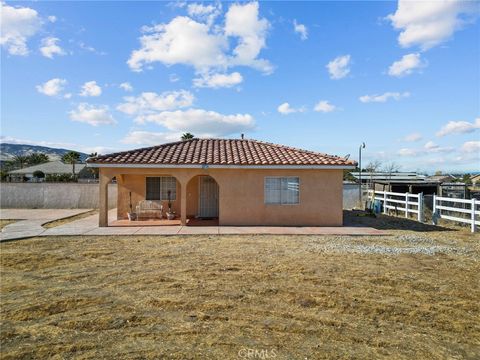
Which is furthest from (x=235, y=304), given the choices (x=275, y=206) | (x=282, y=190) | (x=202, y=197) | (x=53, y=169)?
(x=53, y=169)

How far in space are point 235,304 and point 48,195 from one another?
21.9 metres

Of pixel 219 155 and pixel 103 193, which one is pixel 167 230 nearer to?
pixel 103 193

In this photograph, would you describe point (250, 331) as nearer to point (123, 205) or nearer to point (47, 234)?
point (47, 234)

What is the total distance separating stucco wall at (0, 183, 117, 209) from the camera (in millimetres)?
23641

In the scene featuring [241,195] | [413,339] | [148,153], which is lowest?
[413,339]

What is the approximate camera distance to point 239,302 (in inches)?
236

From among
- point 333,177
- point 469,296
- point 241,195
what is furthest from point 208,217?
point 469,296

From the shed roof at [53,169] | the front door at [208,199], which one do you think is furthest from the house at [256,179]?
the shed roof at [53,169]

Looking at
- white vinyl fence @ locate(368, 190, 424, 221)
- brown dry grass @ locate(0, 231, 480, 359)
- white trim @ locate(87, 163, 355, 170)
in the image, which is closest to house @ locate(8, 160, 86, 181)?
white trim @ locate(87, 163, 355, 170)

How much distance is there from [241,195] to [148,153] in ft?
14.9

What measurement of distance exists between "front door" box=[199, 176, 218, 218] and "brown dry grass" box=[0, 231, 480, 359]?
752cm

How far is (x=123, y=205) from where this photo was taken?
17578mm

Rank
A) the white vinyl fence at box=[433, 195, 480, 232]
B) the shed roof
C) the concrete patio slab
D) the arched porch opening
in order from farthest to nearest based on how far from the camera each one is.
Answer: the shed roof, the arched porch opening, the white vinyl fence at box=[433, 195, 480, 232], the concrete patio slab

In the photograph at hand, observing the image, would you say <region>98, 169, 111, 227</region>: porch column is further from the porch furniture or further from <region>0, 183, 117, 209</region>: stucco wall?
<region>0, 183, 117, 209</region>: stucco wall
